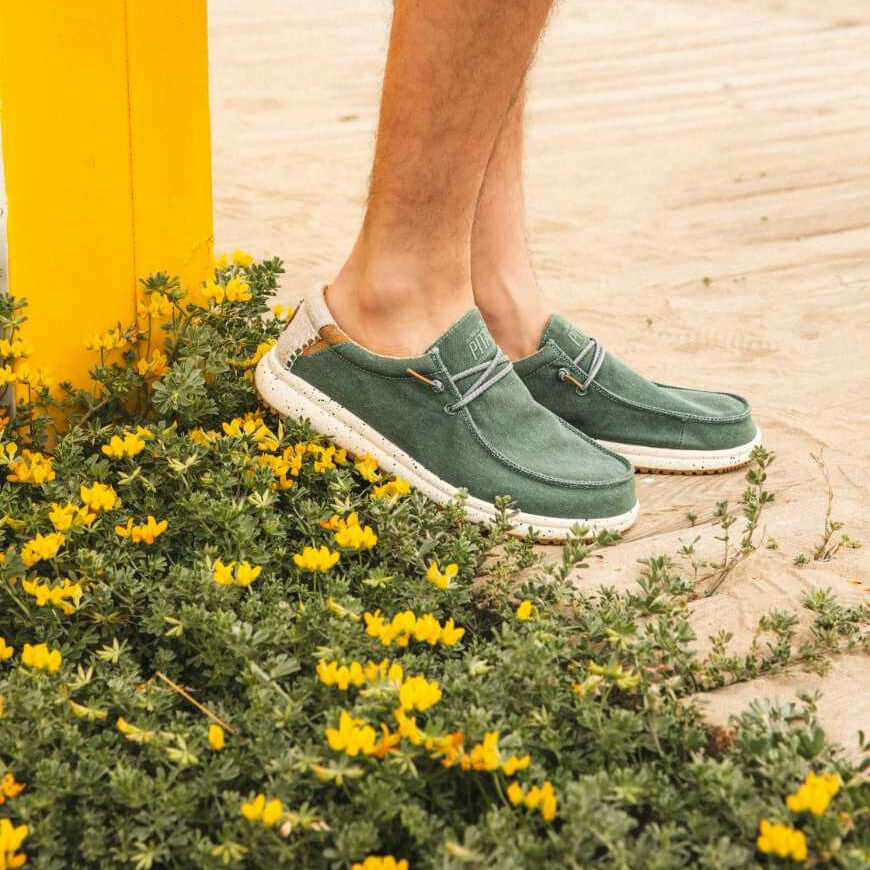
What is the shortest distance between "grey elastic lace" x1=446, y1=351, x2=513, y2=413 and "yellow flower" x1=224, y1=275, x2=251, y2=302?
0.48 meters

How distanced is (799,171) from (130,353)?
2.95m

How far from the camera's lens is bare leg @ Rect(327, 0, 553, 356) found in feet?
6.48

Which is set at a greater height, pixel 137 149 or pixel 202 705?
pixel 137 149

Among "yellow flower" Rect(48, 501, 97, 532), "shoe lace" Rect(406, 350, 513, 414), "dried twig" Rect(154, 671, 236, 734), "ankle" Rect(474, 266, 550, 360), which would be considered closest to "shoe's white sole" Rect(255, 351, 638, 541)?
"shoe lace" Rect(406, 350, 513, 414)

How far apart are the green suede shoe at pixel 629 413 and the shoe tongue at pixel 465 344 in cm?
22

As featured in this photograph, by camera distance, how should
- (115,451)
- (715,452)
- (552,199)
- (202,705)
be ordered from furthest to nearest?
1. (552,199)
2. (715,452)
3. (115,451)
4. (202,705)

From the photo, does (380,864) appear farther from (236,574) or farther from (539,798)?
(236,574)

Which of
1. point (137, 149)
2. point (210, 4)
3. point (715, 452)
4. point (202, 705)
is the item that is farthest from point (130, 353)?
point (210, 4)

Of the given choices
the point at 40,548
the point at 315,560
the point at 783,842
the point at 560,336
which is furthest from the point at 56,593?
the point at 560,336

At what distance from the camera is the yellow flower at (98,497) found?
6.31 ft

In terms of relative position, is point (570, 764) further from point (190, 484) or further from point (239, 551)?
point (190, 484)

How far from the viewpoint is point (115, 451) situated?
2.04 m

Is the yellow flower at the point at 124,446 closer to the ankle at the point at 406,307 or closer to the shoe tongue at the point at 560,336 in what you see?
the ankle at the point at 406,307

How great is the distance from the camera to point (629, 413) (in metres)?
2.43
